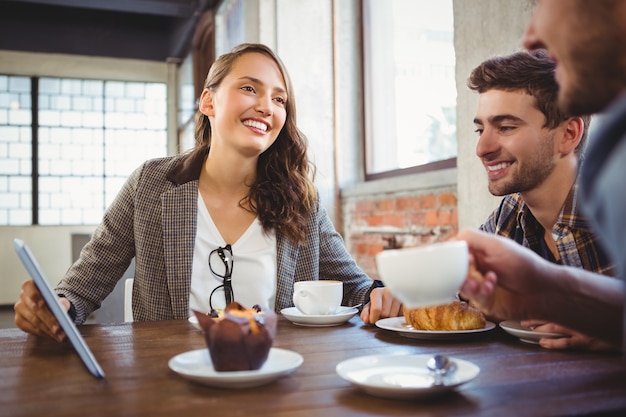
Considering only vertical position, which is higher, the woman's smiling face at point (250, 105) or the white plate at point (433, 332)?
the woman's smiling face at point (250, 105)

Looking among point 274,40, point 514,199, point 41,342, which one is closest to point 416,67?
point 274,40

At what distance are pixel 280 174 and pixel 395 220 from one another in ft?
4.74

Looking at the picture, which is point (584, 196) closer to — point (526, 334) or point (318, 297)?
point (526, 334)

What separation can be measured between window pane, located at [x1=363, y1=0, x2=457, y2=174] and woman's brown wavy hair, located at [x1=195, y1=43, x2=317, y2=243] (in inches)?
48.1

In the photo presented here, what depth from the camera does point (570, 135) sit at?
60.4 inches

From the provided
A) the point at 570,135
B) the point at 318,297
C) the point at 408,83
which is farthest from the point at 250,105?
the point at 408,83

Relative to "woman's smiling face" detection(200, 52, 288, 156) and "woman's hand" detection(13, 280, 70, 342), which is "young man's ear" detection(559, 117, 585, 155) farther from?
"woman's hand" detection(13, 280, 70, 342)

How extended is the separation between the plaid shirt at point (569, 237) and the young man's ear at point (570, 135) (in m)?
0.14

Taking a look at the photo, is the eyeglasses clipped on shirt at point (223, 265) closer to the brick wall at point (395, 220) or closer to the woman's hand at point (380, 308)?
the woman's hand at point (380, 308)

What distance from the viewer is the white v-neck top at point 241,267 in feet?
5.79

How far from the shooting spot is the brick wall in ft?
9.46

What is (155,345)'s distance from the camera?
1.15 m

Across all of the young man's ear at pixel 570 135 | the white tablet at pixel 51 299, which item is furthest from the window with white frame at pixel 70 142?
the white tablet at pixel 51 299

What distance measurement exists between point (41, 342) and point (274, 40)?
10.8 feet
